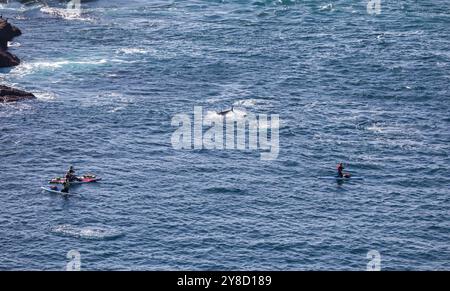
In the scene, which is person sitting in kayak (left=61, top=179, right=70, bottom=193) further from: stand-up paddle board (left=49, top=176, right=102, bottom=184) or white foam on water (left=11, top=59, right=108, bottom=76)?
white foam on water (left=11, top=59, right=108, bottom=76)

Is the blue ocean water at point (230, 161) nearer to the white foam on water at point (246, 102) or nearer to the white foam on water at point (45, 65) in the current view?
the white foam on water at point (246, 102)

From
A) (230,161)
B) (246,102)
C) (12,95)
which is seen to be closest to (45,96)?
(12,95)

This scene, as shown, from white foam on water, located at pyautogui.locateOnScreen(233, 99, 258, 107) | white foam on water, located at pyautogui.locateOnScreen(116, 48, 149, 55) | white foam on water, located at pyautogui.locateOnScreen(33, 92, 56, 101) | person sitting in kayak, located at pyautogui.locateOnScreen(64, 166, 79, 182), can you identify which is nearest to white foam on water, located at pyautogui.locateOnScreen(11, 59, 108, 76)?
white foam on water, located at pyautogui.locateOnScreen(116, 48, 149, 55)

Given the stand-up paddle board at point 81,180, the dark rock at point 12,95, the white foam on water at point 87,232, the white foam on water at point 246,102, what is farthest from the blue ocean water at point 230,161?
the dark rock at point 12,95

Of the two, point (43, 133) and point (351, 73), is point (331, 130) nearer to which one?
point (351, 73)

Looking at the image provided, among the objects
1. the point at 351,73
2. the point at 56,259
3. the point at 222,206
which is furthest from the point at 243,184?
the point at 351,73

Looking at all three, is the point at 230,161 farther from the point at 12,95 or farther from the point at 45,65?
the point at 45,65
